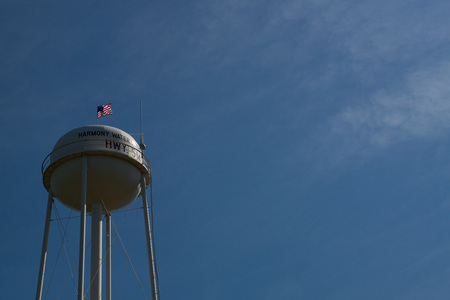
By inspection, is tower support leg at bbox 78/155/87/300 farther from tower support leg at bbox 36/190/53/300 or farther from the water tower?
tower support leg at bbox 36/190/53/300

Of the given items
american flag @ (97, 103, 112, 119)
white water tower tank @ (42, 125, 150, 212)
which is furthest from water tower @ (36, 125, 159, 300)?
american flag @ (97, 103, 112, 119)

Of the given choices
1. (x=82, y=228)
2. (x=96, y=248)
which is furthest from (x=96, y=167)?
(x=96, y=248)

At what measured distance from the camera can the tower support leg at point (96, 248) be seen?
2364cm

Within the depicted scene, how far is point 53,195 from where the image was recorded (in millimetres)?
24859

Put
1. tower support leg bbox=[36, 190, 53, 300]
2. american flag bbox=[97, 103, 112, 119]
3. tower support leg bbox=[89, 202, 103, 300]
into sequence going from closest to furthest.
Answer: tower support leg bbox=[36, 190, 53, 300], tower support leg bbox=[89, 202, 103, 300], american flag bbox=[97, 103, 112, 119]

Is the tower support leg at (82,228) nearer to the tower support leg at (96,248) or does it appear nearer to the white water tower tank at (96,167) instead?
the white water tower tank at (96,167)

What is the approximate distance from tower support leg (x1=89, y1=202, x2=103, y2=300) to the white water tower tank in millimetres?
457

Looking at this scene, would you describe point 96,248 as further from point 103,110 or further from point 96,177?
point 103,110

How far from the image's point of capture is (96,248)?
24672 mm

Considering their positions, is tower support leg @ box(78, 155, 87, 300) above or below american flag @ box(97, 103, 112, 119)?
below

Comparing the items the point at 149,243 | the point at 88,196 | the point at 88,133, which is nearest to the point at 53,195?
the point at 88,196

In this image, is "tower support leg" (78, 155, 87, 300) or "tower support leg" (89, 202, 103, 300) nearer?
"tower support leg" (78, 155, 87, 300)

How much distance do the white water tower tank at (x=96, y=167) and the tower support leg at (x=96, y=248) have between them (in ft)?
1.50

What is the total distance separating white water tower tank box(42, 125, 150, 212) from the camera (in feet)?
77.4
